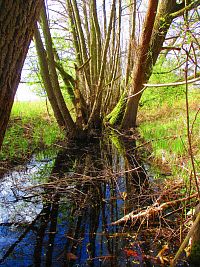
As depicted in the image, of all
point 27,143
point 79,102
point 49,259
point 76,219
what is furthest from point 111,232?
point 79,102

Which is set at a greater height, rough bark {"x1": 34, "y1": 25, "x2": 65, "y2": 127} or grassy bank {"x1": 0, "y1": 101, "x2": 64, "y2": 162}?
rough bark {"x1": 34, "y1": 25, "x2": 65, "y2": 127}

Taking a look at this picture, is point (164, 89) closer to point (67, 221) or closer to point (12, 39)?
point (67, 221)

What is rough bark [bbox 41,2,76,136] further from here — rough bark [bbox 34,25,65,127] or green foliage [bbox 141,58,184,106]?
green foliage [bbox 141,58,184,106]

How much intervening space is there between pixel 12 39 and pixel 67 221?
2.13 meters

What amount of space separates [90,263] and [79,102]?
23.1 feet

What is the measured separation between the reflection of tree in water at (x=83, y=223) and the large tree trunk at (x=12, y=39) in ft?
4.47

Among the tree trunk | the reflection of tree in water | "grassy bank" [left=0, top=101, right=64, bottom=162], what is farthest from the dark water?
the tree trunk

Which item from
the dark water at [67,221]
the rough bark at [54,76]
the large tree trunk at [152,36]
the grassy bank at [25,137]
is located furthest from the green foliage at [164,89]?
the dark water at [67,221]

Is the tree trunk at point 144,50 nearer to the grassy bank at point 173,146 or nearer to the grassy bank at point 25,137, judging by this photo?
the grassy bank at point 173,146

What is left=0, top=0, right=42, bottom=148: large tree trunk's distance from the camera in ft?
5.83

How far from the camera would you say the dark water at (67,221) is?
2500mm

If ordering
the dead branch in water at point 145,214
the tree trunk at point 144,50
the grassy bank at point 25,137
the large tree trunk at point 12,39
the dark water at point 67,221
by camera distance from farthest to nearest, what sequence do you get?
the tree trunk at point 144,50 < the grassy bank at point 25,137 < the dead branch in water at point 145,214 < the dark water at point 67,221 < the large tree trunk at point 12,39

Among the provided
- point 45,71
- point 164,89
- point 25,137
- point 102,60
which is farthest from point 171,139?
point 102,60

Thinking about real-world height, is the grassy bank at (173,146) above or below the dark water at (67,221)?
above
